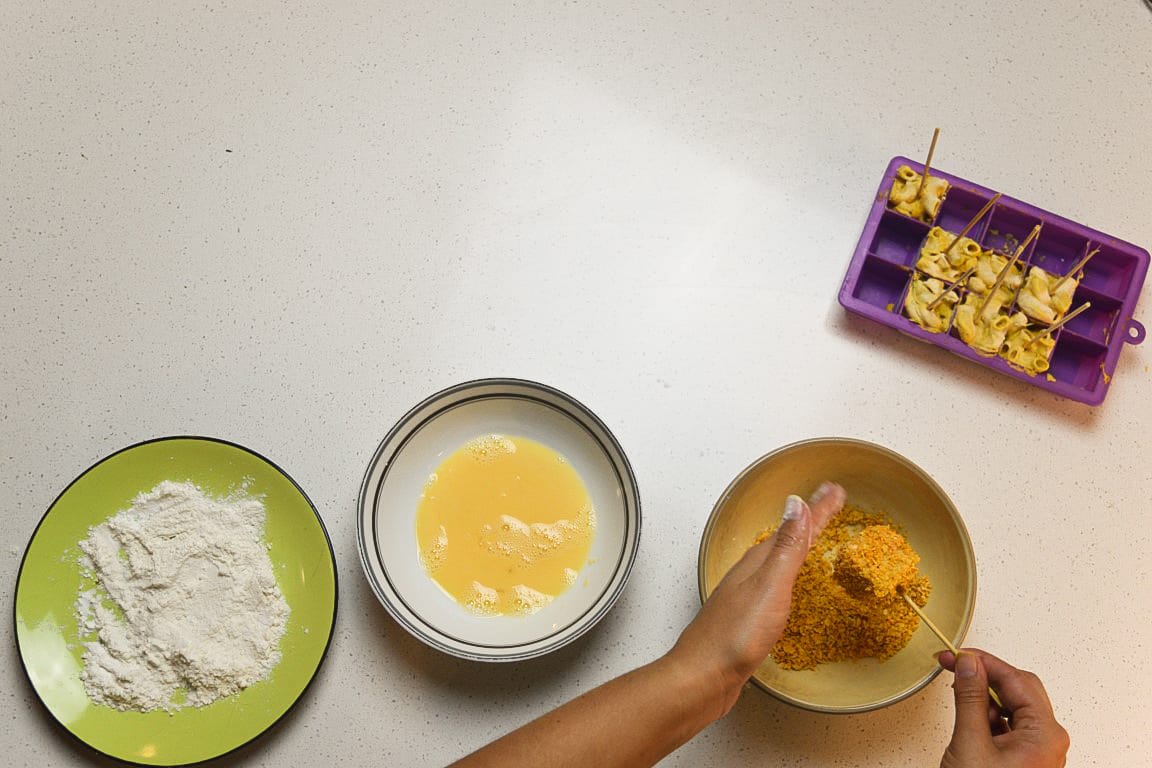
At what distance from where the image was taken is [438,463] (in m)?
1.21

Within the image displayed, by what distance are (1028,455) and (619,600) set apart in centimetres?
62

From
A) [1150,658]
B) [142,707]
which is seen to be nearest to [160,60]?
[142,707]

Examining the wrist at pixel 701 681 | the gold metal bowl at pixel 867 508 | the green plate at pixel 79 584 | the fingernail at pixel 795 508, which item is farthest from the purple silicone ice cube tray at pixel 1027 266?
the green plate at pixel 79 584

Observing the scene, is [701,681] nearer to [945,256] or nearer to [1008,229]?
[945,256]

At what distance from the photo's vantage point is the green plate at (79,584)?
44.6 inches

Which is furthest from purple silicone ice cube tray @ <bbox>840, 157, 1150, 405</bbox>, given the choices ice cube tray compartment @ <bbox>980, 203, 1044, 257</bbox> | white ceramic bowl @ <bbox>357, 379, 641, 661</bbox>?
white ceramic bowl @ <bbox>357, 379, 641, 661</bbox>

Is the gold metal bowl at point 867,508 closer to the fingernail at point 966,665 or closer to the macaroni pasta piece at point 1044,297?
the fingernail at point 966,665

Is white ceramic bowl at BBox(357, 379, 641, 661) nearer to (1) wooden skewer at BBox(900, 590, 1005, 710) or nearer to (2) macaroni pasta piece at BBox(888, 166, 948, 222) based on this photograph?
(1) wooden skewer at BBox(900, 590, 1005, 710)

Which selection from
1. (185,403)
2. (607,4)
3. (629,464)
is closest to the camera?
(629,464)

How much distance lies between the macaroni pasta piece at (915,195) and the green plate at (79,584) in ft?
3.01

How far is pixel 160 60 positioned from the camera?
1.35 meters

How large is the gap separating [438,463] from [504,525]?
0.12 m

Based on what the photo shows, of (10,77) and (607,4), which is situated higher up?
(607,4)

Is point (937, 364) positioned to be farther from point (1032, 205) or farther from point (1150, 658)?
point (1150, 658)
